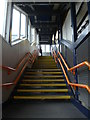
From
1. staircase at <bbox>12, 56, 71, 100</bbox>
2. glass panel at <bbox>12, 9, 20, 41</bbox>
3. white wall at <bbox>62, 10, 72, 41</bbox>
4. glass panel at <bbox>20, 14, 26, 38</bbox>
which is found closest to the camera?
staircase at <bbox>12, 56, 71, 100</bbox>

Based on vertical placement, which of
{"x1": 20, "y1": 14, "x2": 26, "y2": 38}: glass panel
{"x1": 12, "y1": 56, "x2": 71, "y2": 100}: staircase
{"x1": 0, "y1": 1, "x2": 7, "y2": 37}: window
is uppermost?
{"x1": 20, "y1": 14, "x2": 26, "y2": 38}: glass panel

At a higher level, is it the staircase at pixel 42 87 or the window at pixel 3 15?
the window at pixel 3 15

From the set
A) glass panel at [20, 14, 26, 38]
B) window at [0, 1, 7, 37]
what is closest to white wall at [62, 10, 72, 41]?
glass panel at [20, 14, 26, 38]

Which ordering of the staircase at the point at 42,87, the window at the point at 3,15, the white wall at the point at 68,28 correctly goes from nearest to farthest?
1. the staircase at the point at 42,87
2. the window at the point at 3,15
3. the white wall at the point at 68,28

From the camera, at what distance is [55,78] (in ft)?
12.5

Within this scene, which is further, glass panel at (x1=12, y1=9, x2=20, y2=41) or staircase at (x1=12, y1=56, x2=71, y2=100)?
glass panel at (x1=12, y1=9, x2=20, y2=41)

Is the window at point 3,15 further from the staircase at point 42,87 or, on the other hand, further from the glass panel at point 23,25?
the glass panel at point 23,25

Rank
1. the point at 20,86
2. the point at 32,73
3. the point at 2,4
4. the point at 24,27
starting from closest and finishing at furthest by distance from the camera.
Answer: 1. the point at 2,4
2. the point at 20,86
3. the point at 32,73
4. the point at 24,27

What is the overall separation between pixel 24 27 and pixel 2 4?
287 cm

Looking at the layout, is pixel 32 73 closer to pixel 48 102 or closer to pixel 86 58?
pixel 48 102

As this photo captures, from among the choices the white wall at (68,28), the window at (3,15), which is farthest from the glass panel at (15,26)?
the white wall at (68,28)

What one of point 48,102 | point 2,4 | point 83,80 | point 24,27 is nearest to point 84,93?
point 83,80

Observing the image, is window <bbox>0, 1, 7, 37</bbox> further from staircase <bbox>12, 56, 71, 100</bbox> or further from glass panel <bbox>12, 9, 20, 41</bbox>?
staircase <bbox>12, 56, 71, 100</bbox>

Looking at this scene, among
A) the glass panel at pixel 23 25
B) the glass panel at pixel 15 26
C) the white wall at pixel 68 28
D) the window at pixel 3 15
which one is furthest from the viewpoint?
the glass panel at pixel 23 25
